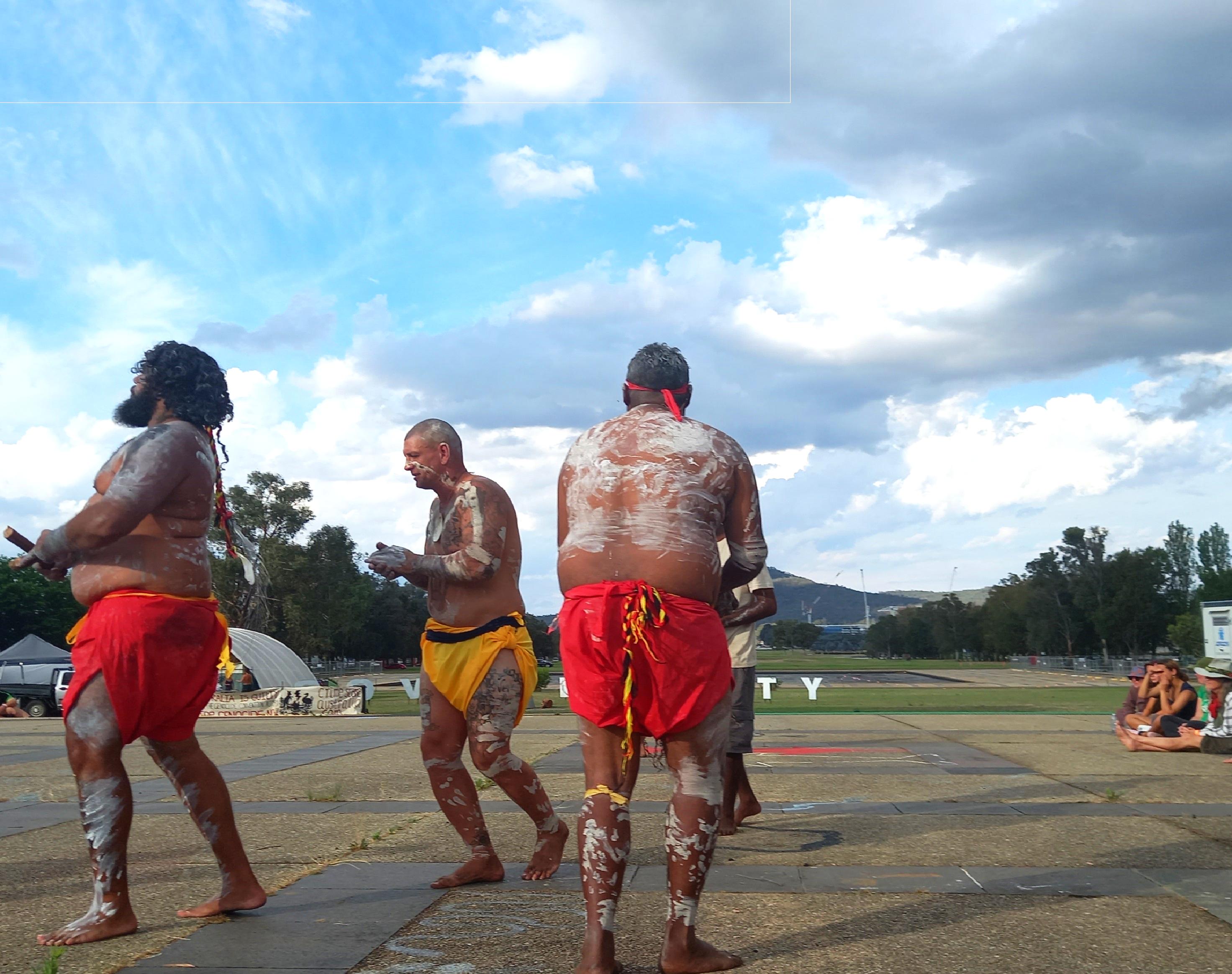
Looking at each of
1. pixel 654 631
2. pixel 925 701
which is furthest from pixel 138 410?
pixel 925 701

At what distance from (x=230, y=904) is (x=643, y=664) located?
5.42 feet

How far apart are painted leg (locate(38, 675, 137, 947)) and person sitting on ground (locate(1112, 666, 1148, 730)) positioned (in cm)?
1008

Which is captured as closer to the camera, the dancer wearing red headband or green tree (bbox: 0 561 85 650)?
the dancer wearing red headband

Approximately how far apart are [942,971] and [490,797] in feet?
14.3

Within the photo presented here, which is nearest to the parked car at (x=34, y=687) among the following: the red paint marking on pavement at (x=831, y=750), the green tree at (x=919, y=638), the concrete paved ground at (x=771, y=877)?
the concrete paved ground at (x=771, y=877)

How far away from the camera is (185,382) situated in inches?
146

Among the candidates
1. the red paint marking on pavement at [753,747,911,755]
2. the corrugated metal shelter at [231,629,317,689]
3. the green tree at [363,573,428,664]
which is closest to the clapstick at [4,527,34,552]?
the red paint marking on pavement at [753,747,911,755]

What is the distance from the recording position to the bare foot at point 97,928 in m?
3.20

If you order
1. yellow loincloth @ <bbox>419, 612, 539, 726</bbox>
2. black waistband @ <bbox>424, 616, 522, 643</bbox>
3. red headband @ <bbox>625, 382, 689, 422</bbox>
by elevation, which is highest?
red headband @ <bbox>625, 382, 689, 422</bbox>

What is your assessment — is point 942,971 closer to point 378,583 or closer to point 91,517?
point 91,517

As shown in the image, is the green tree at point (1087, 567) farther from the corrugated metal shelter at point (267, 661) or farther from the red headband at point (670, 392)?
the red headband at point (670, 392)

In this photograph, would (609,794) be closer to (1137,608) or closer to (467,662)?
(467,662)

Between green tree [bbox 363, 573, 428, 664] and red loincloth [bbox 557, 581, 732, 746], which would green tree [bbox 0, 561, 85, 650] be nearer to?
green tree [bbox 363, 573, 428, 664]

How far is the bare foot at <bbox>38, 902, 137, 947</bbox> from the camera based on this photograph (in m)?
3.20
